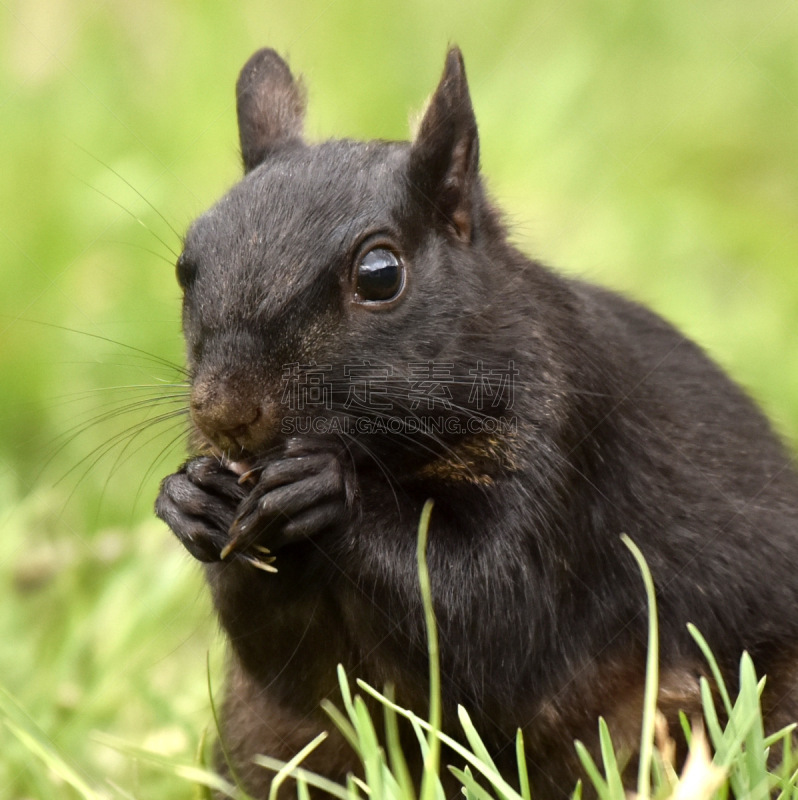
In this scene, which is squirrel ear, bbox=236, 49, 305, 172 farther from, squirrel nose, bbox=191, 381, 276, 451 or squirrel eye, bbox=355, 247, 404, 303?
squirrel nose, bbox=191, 381, 276, 451

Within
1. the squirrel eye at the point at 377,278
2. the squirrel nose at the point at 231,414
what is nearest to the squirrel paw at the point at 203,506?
the squirrel nose at the point at 231,414

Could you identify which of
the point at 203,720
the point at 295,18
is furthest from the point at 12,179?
the point at 203,720

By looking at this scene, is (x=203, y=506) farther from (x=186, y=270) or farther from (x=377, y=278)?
(x=377, y=278)

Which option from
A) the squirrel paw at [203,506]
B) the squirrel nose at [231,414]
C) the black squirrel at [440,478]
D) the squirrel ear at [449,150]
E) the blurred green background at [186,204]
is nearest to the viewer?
the squirrel nose at [231,414]

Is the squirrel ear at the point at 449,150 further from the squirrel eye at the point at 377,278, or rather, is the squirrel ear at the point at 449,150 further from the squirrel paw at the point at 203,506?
the squirrel paw at the point at 203,506

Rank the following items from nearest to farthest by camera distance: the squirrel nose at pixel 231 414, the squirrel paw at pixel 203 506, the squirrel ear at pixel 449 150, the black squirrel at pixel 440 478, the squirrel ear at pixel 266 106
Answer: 1. the squirrel nose at pixel 231 414
2. the black squirrel at pixel 440 478
3. the squirrel paw at pixel 203 506
4. the squirrel ear at pixel 449 150
5. the squirrel ear at pixel 266 106

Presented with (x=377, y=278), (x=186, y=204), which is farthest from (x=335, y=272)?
(x=186, y=204)
